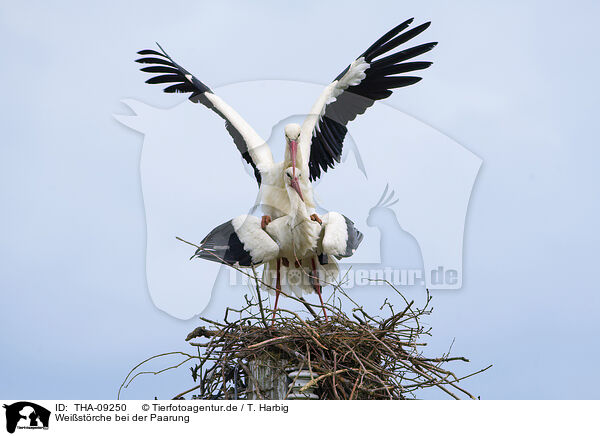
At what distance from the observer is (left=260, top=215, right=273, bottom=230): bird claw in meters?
4.01

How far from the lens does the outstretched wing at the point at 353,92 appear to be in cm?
407

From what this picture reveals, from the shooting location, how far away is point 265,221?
403cm

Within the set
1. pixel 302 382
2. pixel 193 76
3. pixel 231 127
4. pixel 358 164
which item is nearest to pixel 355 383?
pixel 302 382

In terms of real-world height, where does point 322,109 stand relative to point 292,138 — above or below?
above

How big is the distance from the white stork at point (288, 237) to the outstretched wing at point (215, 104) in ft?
1.23

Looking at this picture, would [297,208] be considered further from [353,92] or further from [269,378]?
[269,378]

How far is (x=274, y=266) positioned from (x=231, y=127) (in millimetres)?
1004
